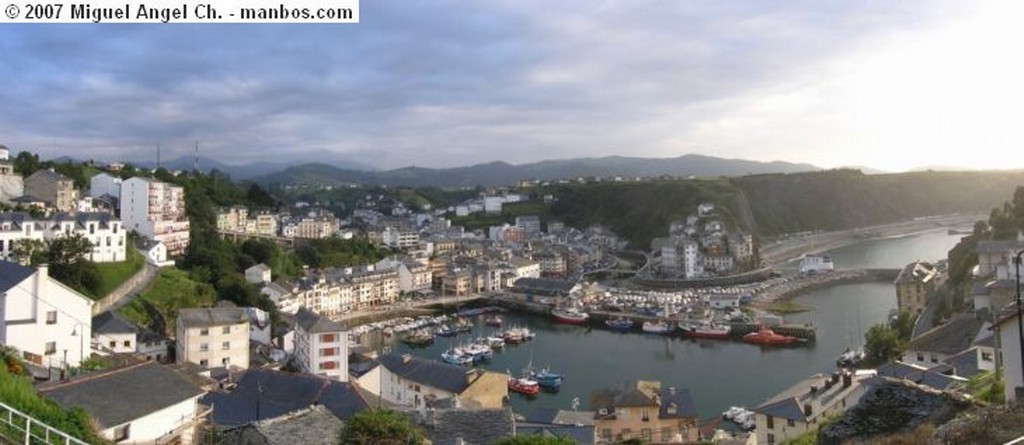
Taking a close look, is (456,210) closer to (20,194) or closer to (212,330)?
(20,194)

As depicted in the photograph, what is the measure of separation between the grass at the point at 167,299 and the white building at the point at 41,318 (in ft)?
23.4

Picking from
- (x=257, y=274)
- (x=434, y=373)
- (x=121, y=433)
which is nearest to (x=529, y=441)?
(x=121, y=433)

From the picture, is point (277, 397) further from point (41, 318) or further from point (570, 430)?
point (570, 430)

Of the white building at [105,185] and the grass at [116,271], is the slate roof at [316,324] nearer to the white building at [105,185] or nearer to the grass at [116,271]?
the grass at [116,271]

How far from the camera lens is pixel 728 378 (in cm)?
1775

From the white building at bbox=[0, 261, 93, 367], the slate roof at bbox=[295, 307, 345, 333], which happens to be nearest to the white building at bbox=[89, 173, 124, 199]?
the slate roof at bbox=[295, 307, 345, 333]

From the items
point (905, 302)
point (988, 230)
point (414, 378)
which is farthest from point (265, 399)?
point (988, 230)

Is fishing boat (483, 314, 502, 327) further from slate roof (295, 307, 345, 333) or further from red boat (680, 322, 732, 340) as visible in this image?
slate roof (295, 307, 345, 333)

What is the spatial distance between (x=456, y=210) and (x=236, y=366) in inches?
1890

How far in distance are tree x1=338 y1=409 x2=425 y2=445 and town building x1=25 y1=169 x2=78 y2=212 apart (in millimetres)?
19516

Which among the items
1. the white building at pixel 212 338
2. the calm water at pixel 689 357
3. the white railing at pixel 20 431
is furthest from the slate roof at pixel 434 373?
the white railing at pixel 20 431

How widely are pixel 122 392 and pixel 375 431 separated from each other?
7.97 ft

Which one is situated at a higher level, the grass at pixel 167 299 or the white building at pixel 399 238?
A: the white building at pixel 399 238

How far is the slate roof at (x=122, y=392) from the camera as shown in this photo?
5.33 metres
